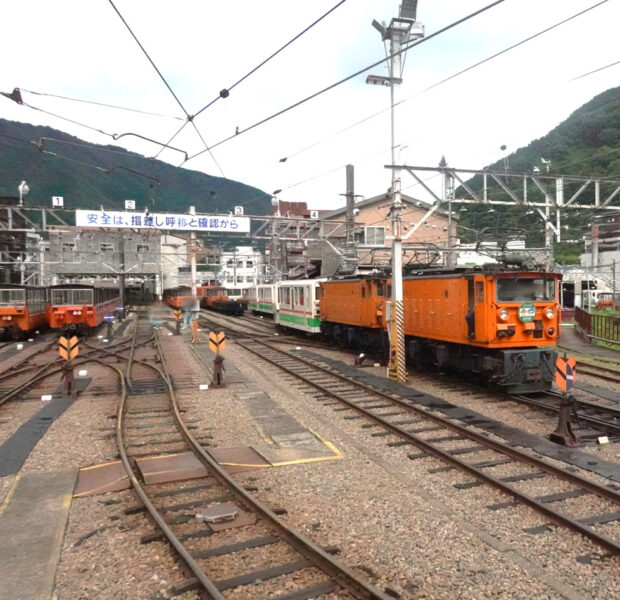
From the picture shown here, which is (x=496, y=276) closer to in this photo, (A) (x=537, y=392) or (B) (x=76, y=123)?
(A) (x=537, y=392)

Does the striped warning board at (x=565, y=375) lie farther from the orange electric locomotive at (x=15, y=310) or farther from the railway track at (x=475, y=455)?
the orange electric locomotive at (x=15, y=310)

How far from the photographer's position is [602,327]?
20250 mm

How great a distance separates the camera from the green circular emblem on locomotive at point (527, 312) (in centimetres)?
1076

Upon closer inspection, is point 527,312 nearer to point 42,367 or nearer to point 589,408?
point 589,408

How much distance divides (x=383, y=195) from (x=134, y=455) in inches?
1562

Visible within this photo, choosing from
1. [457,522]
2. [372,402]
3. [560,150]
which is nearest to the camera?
[457,522]

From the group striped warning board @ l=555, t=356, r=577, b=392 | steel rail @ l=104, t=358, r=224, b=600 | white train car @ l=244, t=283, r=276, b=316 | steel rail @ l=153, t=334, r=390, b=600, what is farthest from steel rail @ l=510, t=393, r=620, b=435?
white train car @ l=244, t=283, r=276, b=316

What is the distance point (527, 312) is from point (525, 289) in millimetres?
558

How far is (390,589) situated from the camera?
3.95 m

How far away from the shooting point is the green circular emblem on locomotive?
1076 cm

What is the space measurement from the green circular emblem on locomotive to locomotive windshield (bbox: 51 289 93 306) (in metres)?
20.9

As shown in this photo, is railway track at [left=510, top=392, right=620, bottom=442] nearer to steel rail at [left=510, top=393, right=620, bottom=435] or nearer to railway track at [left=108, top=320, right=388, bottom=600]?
steel rail at [left=510, top=393, right=620, bottom=435]

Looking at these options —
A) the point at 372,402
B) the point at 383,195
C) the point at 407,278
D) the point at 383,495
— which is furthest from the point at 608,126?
the point at 383,495

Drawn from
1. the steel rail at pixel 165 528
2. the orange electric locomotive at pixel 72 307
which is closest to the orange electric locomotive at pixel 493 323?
the steel rail at pixel 165 528
